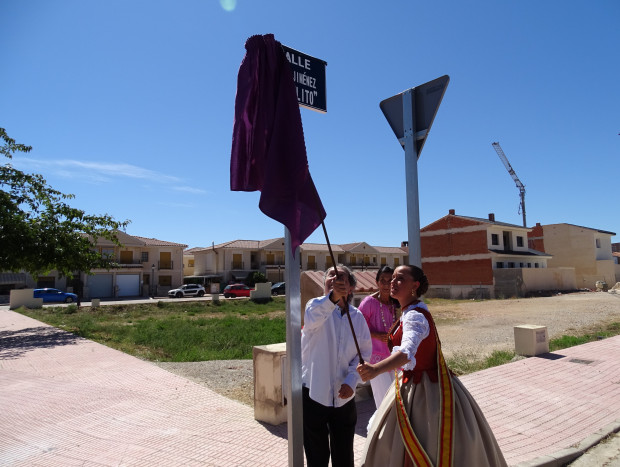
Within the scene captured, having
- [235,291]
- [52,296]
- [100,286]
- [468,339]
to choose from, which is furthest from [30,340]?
[100,286]

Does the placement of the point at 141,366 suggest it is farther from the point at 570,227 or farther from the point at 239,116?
the point at 570,227

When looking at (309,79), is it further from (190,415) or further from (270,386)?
(190,415)

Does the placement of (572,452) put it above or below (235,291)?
above

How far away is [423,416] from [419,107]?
7.08 feet

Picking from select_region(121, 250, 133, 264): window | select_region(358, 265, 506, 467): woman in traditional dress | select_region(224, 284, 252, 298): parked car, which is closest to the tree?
select_region(358, 265, 506, 467): woman in traditional dress

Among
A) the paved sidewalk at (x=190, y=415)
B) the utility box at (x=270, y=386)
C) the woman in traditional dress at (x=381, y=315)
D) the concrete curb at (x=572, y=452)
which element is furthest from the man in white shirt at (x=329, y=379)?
the concrete curb at (x=572, y=452)

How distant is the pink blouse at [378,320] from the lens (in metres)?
3.85

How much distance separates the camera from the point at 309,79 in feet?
9.24

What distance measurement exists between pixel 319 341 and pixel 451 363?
654 centimetres

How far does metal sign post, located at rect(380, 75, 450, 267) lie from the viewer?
3.03 m

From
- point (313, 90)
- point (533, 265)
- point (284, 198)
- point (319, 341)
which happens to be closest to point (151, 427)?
point (319, 341)

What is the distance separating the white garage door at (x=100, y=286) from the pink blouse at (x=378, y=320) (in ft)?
144

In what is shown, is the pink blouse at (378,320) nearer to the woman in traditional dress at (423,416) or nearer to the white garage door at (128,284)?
the woman in traditional dress at (423,416)

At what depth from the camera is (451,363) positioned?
8.47 metres
